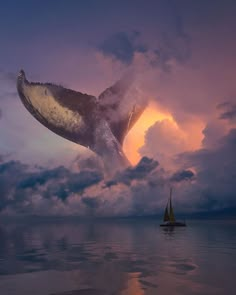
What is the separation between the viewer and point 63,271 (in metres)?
45.3

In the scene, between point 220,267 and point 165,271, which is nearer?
point 165,271

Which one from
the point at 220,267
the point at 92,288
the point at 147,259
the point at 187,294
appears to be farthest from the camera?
the point at 147,259

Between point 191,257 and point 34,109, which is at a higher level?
point 34,109

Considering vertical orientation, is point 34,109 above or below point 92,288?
above

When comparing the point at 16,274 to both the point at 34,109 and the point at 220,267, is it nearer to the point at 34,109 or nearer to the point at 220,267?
the point at 220,267

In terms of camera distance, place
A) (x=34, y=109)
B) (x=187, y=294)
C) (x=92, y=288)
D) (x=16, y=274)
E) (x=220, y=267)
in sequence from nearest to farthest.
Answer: (x=187, y=294), (x=92, y=288), (x=16, y=274), (x=220, y=267), (x=34, y=109)

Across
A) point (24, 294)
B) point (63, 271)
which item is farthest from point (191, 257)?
point (24, 294)

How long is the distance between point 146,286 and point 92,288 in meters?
5.00

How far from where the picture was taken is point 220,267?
48562 millimetres

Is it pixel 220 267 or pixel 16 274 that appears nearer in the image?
pixel 16 274

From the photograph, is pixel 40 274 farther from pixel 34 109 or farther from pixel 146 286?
pixel 34 109

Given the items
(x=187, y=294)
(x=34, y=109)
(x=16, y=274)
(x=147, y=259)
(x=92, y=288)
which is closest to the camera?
(x=187, y=294)

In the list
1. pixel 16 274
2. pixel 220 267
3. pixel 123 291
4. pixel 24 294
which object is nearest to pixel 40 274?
pixel 16 274

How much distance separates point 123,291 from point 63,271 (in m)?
13.3
